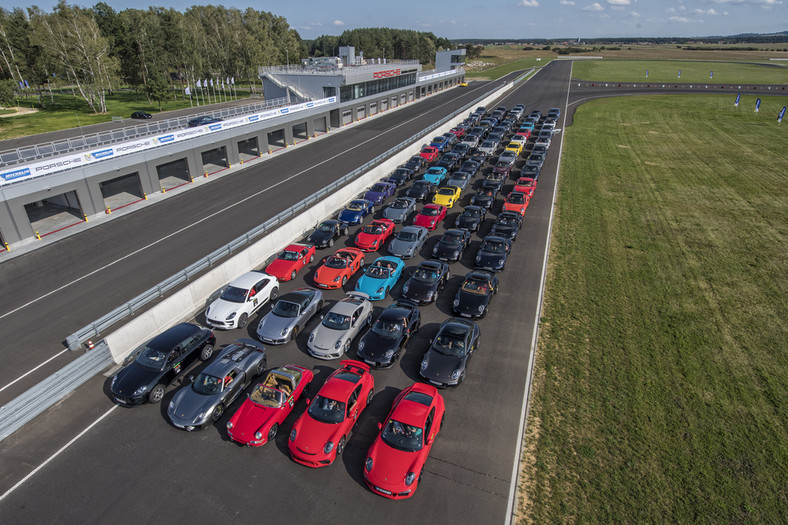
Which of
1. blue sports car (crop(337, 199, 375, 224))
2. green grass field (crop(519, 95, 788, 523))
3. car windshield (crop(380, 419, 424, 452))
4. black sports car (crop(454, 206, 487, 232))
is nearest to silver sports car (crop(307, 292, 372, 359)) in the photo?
car windshield (crop(380, 419, 424, 452))

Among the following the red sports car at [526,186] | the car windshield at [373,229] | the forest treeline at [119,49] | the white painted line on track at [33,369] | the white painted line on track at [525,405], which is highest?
the forest treeline at [119,49]

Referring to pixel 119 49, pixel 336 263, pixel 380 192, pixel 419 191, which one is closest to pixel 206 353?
pixel 336 263

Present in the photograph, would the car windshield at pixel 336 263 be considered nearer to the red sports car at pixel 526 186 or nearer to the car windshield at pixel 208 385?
the car windshield at pixel 208 385

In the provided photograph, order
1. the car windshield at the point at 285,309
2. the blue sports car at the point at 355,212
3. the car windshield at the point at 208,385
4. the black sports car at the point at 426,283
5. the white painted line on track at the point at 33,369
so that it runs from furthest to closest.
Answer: the blue sports car at the point at 355,212 < the black sports car at the point at 426,283 < the car windshield at the point at 285,309 < the white painted line on track at the point at 33,369 < the car windshield at the point at 208,385

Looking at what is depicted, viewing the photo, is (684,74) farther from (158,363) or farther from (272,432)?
(158,363)

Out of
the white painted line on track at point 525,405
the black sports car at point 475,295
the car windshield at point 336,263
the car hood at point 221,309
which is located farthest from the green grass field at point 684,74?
the car hood at point 221,309

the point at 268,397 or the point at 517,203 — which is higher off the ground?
the point at 517,203
